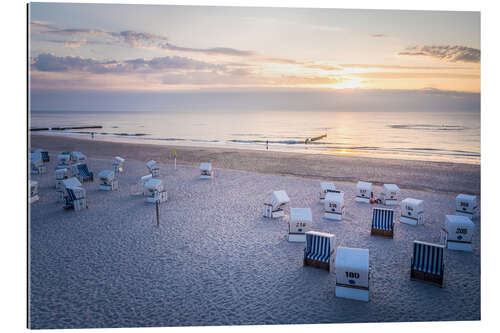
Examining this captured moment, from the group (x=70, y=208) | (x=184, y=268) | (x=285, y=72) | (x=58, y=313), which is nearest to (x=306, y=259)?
(x=184, y=268)

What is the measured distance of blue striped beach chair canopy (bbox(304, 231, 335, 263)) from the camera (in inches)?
336

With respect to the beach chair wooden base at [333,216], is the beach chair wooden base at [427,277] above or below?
below

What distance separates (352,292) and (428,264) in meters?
2.23

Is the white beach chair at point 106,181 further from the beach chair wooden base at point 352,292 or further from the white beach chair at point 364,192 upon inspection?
the beach chair wooden base at point 352,292

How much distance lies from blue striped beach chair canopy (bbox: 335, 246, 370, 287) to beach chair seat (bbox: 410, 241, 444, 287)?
5.59ft

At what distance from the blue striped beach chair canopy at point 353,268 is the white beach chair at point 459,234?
411 centimetres

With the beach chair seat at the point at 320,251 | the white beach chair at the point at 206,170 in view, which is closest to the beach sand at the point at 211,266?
the beach chair seat at the point at 320,251

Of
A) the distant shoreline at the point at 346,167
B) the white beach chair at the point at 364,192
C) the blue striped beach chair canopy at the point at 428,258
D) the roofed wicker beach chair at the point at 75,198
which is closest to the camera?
the blue striped beach chair canopy at the point at 428,258

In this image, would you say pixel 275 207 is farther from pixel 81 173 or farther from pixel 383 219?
pixel 81 173

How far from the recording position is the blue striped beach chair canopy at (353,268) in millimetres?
6980

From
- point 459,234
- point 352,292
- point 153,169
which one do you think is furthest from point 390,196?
point 153,169

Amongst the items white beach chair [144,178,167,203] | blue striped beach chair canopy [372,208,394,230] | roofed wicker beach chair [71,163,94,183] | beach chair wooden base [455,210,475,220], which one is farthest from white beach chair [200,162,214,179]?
beach chair wooden base [455,210,475,220]

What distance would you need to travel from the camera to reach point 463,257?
9.17 m

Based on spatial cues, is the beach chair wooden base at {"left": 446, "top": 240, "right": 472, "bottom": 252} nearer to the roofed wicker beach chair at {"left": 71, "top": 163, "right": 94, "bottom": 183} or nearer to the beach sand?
the beach sand
